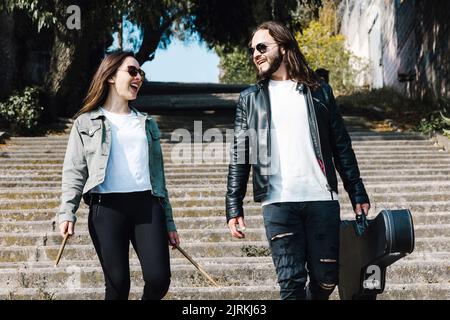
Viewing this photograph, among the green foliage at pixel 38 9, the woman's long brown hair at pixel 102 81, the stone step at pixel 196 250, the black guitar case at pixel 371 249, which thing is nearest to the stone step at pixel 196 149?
the green foliage at pixel 38 9

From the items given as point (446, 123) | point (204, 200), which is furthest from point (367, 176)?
point (446, 123)

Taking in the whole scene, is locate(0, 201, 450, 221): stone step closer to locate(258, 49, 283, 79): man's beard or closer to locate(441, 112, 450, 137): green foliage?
locate(258, 49, 283, 79): man's beard

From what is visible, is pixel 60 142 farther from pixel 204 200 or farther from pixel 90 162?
pixel 90 162

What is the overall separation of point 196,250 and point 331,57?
17475 mm

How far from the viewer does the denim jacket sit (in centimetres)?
314

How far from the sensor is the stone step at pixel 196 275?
16.5 feet

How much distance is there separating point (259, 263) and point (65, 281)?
1.46 m

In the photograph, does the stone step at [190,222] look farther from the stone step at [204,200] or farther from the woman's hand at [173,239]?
the woman's hand at [173,239]

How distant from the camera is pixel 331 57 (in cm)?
2250

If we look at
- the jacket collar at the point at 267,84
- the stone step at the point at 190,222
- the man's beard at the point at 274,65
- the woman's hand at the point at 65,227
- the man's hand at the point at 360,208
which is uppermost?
the man's beard at the point at 274,65

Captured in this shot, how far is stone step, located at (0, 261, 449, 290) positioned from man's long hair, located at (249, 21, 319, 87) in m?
→ 2.30

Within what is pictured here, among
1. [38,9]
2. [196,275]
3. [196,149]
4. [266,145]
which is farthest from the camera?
[38,9]

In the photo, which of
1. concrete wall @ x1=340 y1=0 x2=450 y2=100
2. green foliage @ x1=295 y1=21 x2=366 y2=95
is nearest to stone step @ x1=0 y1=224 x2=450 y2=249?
concrete wall @ x1=340 y1=0 x2=450 y2=100

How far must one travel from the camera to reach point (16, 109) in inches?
494
